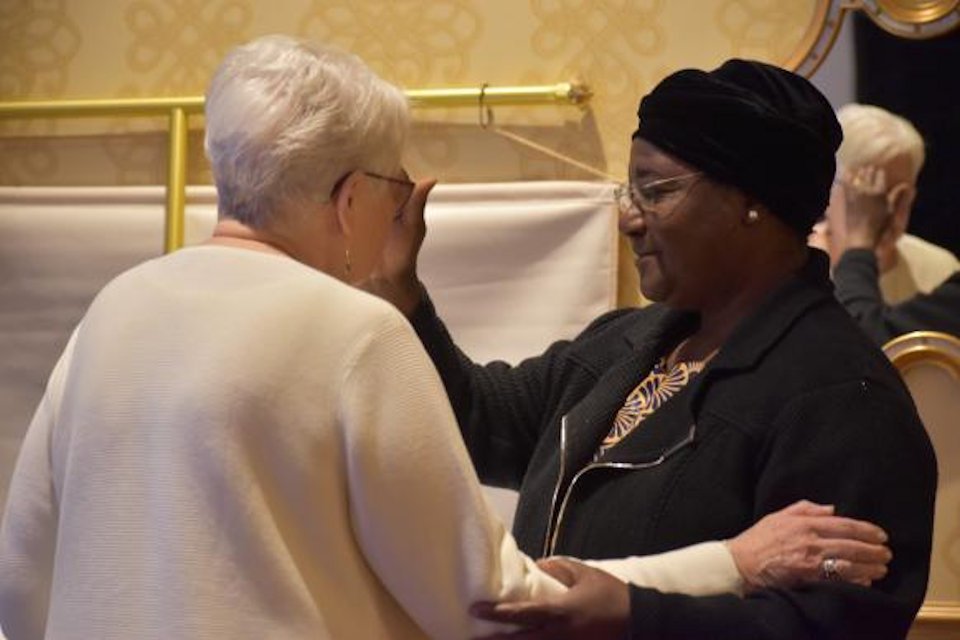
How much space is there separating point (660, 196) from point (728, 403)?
263 millimetres

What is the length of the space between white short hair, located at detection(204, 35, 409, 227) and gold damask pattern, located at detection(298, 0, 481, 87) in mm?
1520

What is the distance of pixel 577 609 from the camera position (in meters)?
1.68

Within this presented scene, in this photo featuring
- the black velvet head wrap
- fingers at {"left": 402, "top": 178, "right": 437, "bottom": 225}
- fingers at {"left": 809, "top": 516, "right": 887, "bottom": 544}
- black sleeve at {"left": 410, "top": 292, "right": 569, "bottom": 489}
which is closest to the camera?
fingers at {"left": 809, "top": 516, "right": 887, "bottom": 544}

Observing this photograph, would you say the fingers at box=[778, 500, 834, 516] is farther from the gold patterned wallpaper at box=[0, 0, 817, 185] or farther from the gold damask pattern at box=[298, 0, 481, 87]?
the gold damask pattern at box=[298, 0, 481, 87]

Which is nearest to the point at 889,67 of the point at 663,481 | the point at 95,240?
the point at 663,481

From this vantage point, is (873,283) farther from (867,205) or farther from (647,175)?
(647,175)

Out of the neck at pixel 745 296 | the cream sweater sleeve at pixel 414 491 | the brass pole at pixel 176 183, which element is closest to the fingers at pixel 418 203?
the neck at pixel 745 296

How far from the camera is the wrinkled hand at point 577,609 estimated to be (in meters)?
1.62

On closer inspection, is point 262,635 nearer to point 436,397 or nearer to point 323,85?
point 436,397

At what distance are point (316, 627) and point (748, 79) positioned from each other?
33.1 inches

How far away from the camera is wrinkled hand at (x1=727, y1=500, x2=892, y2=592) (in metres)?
1.74

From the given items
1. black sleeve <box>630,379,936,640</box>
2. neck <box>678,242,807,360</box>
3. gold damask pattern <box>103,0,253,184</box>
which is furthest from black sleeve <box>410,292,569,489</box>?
gold damask pattern <box>103,0,253,184</box>

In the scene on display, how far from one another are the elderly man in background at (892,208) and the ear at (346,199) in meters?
1.42

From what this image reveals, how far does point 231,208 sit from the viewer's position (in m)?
1.64
